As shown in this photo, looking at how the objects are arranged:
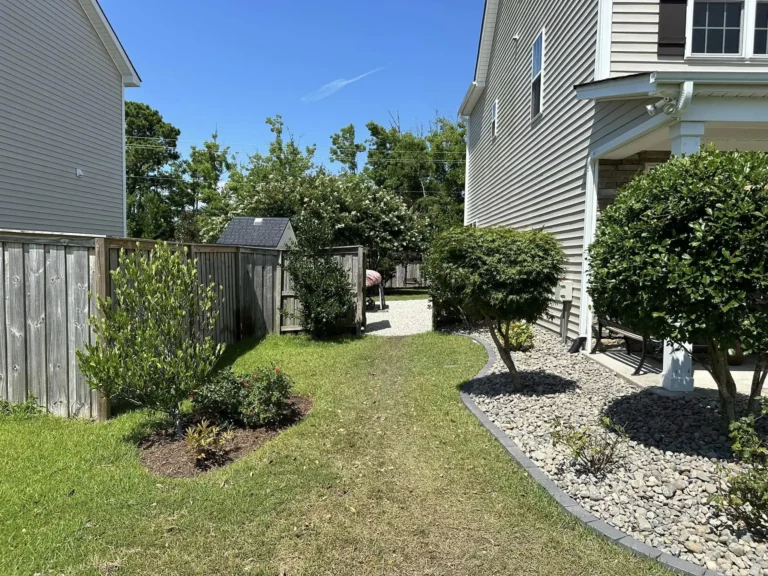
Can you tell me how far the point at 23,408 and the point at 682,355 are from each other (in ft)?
22.3

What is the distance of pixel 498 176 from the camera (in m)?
13.7

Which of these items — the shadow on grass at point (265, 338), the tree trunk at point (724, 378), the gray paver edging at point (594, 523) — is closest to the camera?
the gray paver edging at point (594, 523)

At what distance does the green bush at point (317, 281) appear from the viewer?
9.05 m

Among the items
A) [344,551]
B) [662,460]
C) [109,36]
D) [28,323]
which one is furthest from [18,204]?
[662,460]

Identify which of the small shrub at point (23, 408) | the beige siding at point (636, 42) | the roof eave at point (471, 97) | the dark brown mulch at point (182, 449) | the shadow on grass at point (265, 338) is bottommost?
the dark brown mulch at point (182, 449)

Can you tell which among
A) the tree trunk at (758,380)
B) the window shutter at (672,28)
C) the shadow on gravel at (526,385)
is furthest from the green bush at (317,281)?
the tree trunk at (758,380)

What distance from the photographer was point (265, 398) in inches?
185

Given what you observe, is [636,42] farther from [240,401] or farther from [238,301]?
[238,301]

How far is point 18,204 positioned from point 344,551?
10915mm

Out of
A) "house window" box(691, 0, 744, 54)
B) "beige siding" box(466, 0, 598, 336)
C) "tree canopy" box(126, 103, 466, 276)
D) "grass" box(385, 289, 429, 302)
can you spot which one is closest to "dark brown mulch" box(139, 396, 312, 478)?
"beige siding" box(466, 0, 598, 336)

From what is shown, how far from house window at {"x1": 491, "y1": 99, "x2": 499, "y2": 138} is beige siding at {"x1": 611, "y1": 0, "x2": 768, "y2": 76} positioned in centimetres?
693

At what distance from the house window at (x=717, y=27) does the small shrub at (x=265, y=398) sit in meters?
7.21

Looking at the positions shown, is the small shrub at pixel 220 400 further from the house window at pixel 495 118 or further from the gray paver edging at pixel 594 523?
the house window at pixel 495 118

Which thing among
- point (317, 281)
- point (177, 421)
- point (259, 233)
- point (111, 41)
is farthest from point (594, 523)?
point (111, 41)
